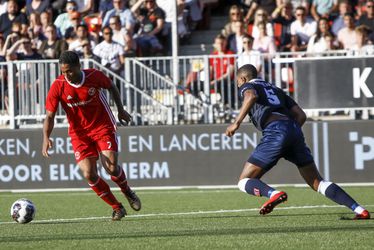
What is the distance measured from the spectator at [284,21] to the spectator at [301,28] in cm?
10

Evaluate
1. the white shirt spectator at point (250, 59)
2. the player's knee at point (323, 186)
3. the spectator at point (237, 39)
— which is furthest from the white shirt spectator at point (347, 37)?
the player's knee at point (323, 186)

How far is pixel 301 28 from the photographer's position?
2173cm

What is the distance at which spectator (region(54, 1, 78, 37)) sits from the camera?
2319 cm

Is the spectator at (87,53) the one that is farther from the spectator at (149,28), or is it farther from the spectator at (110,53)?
the spectator at (149,28)

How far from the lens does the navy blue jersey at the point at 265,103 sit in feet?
40.3

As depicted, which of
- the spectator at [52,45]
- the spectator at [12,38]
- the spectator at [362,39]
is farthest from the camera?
the spectator at [12,38]

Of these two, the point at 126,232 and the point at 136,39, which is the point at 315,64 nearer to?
the point at 136,39

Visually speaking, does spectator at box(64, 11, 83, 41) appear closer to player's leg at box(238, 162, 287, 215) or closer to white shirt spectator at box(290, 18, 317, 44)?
white shirt spectator at box(290, 18, 317, 44)

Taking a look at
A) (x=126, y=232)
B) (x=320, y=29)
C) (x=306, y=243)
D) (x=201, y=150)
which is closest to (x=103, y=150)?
(x=126, y=232)

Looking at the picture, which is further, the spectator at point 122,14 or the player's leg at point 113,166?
the spectator at point 122,14

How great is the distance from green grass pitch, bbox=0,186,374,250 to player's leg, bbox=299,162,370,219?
5.2 inches

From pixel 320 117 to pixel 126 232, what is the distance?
8.70m

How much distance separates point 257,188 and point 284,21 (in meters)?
10.2

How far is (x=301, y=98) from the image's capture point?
19047 millimetres
